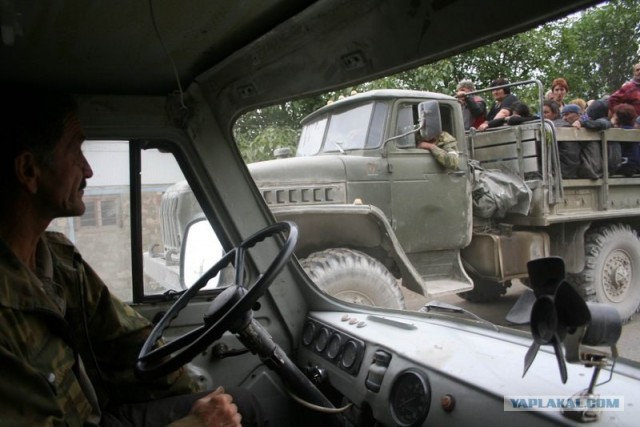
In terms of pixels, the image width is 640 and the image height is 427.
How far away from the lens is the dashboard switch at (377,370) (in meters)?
1.98

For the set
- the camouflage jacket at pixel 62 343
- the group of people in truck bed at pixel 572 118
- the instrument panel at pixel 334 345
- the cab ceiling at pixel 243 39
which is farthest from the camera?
the group of people in truck bed at pixel 572 118

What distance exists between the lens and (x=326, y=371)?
7.60ft

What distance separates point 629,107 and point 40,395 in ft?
16.2

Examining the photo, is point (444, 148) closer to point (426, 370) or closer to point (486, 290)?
point (486, 290)

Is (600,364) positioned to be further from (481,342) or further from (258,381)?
(258,381)

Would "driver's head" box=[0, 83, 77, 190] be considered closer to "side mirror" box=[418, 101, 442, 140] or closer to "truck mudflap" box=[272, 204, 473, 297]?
"truck mudflap" box=[272, 204, 473, 297]

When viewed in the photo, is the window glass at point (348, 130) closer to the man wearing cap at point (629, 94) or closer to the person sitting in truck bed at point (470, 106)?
the person sitting in truck bed at point (470, 106)

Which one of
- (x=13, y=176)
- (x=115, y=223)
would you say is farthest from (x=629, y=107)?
(x=13, y=176)

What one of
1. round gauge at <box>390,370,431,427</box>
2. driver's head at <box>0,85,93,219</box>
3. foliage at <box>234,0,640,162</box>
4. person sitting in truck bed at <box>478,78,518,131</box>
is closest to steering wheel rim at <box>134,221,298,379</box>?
driver's head at <box>0,85,93,219</box>

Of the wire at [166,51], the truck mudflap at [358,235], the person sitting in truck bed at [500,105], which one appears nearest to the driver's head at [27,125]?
the wire at [166,51]

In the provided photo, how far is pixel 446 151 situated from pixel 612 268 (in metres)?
2.21

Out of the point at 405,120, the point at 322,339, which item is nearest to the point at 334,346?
the point at 322,339

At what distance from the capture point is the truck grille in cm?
491

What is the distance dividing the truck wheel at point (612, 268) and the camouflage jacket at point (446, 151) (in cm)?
166
